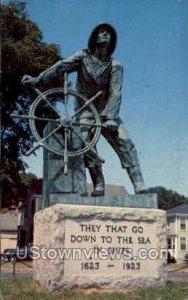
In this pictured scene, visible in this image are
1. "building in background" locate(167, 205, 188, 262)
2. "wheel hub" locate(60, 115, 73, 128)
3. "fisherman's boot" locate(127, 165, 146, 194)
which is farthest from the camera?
"building in background" locate(167, 205, 188, 262)

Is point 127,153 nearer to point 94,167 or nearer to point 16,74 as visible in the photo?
point 94,167

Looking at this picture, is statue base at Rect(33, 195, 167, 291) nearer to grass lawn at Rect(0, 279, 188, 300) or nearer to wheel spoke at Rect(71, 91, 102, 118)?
grass lawn at Rect(0, 279, 188, 300)

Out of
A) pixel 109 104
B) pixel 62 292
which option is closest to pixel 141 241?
pixel 62 292

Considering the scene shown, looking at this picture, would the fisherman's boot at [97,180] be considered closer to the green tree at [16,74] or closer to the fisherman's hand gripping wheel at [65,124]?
the fisherman's hand gripping wheel at [65,124]

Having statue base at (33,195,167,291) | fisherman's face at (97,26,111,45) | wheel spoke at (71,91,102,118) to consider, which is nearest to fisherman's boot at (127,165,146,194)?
statue base at (33,195,167,291)

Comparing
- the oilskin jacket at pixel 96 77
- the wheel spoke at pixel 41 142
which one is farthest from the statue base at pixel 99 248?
the oilskin jacket at pixel 96 77

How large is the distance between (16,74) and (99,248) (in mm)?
11717

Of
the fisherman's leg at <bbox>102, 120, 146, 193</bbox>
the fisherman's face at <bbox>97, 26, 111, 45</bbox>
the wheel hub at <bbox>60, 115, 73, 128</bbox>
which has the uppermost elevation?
the fisherman's face at <bbox>97, 26, 111, 45</bbox>

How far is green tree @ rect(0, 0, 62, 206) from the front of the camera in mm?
15859

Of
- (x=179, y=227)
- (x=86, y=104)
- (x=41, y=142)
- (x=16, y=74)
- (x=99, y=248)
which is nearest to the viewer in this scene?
(x=99, y=248)

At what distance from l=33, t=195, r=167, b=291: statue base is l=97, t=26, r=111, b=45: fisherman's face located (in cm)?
241

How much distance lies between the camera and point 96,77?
798 centimetres

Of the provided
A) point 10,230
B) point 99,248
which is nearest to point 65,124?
point 99,248

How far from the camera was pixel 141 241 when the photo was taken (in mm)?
7430
